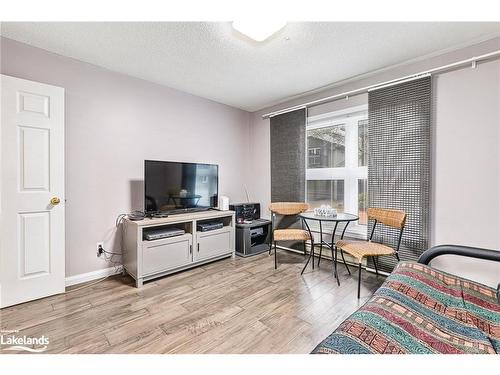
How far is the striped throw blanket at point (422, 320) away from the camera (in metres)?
0.87

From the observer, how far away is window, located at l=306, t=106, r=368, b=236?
9.56ft

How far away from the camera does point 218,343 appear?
1519 millimetres

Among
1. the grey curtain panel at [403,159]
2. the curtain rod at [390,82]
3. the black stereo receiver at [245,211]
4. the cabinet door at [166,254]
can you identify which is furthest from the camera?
the black stereo receiver at [245,211]

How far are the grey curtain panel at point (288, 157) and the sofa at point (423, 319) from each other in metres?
2.11

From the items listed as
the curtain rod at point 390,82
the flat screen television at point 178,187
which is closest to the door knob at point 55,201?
the flat screen television at point 178,187

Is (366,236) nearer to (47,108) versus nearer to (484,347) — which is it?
(484,347)

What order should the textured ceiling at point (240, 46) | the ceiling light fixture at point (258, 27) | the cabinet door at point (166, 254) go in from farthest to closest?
the cabinet door at point (166, 254) < the textured ceiling at point (240, 46) < the ceiling light fixture at point (258, 27)

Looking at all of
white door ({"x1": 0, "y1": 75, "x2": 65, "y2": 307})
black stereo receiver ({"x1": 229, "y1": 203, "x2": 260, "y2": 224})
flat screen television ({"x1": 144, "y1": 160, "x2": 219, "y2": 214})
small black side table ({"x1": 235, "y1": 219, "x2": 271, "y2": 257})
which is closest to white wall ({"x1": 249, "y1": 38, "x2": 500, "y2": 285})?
small black side table ({"x1": 235, "y1": 219, "x2": 271, "y2": 257})

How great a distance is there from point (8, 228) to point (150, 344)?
1651 millimetres

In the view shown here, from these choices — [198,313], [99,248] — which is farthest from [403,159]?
[99,248]

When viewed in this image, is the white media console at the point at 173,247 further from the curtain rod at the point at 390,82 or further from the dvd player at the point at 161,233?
the curtain rod at the point at 390,82

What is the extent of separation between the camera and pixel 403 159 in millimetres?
2434

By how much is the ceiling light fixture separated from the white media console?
199 cm

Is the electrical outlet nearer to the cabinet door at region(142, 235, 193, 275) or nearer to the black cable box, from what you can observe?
the cabinet door at region(142, 235, 193, 275)
